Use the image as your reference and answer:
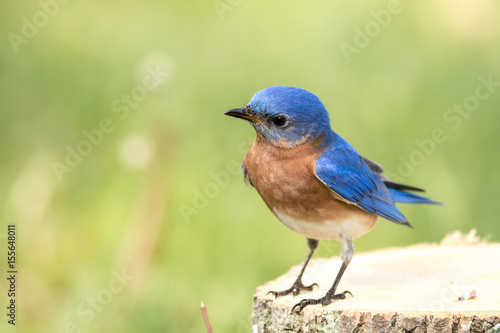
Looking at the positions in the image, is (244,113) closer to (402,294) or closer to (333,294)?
(333,294)

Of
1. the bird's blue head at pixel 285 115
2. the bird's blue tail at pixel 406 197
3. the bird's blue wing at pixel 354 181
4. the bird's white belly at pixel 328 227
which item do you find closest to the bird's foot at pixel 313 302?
the bird's white belly at pixel 328 227

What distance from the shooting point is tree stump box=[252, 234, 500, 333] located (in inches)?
140

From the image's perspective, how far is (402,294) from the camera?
4.09 meters

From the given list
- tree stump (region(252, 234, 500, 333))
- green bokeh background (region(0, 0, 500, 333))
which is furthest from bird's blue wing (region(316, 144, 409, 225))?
green bokeh background (region(0, 0, 500, 333))

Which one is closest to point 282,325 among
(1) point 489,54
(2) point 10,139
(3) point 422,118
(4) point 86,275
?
(4) point 86,275

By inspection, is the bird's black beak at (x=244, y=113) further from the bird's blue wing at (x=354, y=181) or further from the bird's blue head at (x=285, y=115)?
the bird's blue wing at (x=354, y=181)

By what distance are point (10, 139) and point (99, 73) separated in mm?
1136

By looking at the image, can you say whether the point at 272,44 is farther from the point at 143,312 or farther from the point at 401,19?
the point at 143,312

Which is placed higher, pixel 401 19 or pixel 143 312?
pixel 401 19

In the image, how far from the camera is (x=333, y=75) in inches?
283

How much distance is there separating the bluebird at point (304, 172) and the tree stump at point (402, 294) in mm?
133

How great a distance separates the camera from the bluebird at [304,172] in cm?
404

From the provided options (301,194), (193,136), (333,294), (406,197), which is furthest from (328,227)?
(193,136)

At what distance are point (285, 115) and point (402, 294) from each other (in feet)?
3.90
